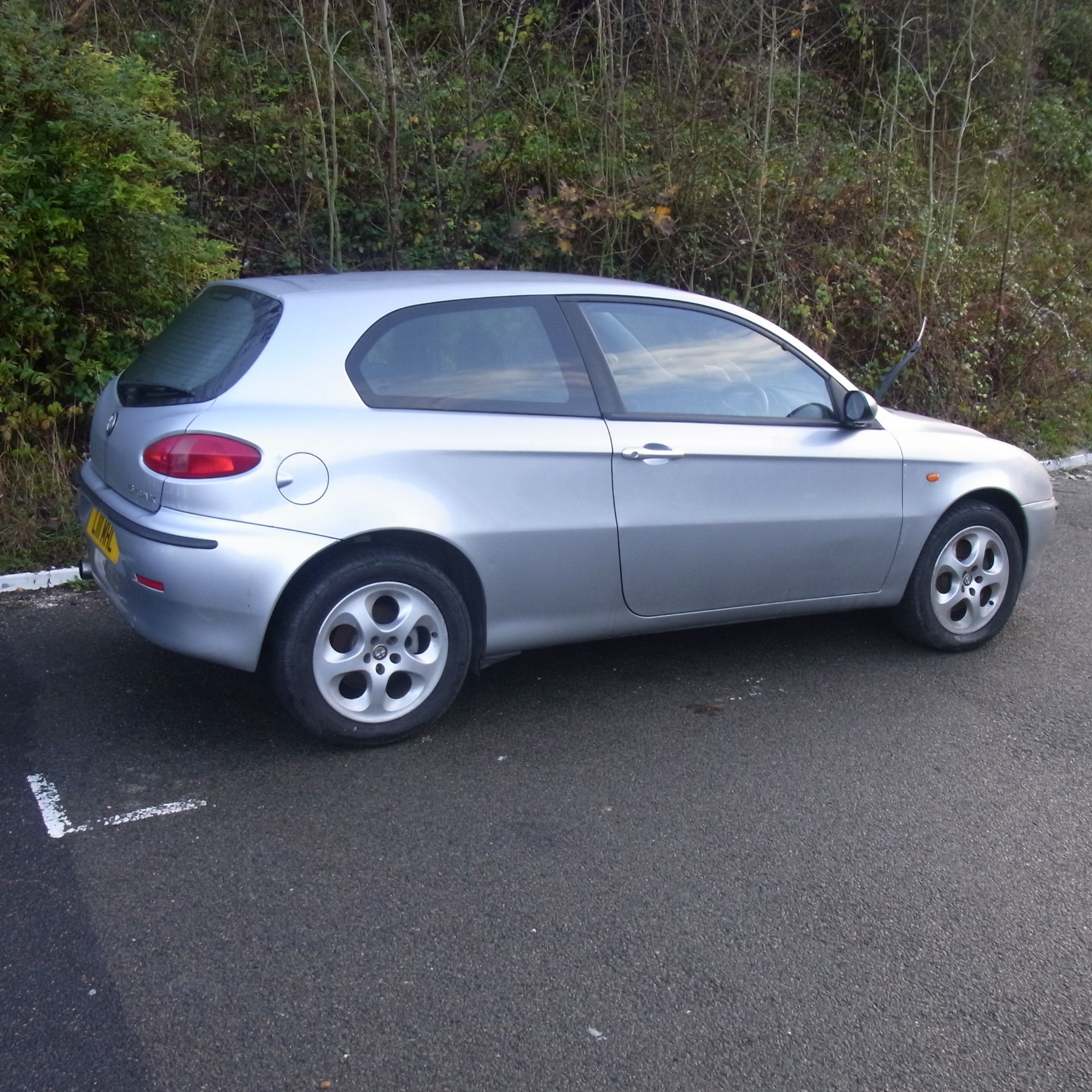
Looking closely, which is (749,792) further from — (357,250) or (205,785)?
(357,250)

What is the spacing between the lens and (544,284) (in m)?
4.81

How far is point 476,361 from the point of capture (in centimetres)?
456

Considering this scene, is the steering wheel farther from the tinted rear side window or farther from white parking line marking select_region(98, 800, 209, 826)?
white parking line marking select_region(98, 800, 209, 826)

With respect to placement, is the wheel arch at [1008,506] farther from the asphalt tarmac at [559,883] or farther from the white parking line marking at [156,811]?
the white parking line marking at [156,811]

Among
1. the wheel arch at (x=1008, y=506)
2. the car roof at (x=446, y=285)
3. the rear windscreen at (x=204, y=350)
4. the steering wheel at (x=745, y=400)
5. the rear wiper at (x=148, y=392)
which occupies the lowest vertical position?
the wheel arch at (x=1008, y=506)

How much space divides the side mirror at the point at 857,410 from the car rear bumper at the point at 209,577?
232 cm

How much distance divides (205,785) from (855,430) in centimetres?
302

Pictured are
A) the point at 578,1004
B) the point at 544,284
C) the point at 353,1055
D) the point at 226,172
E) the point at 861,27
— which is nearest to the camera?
the point at 353,1055

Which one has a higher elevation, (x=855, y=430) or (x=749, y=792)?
(x=855, y=430)

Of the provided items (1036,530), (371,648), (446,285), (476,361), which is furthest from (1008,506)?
(371,648)

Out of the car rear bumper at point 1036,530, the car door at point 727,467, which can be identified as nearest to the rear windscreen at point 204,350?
the car door at point 727,467

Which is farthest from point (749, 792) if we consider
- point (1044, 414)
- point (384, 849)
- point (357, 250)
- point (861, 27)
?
point (861, 27)

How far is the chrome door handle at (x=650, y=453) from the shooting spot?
15.4 feet

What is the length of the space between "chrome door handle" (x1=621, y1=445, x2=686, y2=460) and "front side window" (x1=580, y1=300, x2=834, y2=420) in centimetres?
17
